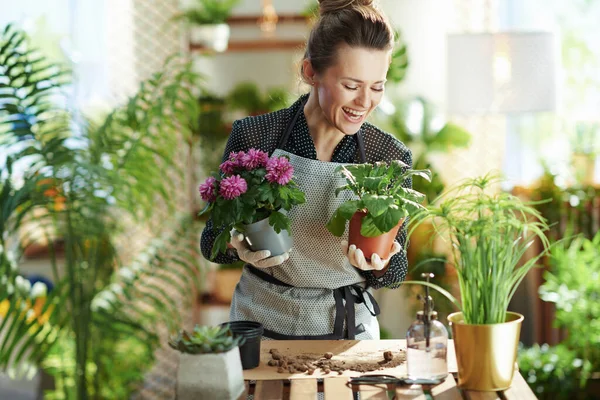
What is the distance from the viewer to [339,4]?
7.18 feet

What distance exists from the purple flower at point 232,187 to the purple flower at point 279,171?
0.19 ft

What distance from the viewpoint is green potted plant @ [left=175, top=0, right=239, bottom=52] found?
511cm

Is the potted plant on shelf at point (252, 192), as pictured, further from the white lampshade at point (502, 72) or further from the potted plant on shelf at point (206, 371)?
the white lampshade at point (502, 72)

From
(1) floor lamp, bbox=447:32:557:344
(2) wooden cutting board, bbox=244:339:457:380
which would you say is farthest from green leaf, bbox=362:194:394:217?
(1) floor lamp, bbox=447:32:557:344

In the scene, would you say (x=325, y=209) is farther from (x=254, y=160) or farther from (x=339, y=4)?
(x=339, y=4)

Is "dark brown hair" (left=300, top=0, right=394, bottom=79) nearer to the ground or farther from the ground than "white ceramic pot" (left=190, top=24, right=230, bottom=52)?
nearer to the ground

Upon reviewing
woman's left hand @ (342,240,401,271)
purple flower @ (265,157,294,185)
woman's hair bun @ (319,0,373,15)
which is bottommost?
woman's left hand @ (342,240,401,271)

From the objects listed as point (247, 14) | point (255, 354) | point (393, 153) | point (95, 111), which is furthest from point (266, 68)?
point (255, 354)

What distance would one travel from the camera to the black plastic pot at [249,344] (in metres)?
1.79

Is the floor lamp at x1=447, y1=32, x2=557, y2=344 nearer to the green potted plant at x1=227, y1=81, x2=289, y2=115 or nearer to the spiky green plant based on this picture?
the green potted plant at x1=227, y1=81, x2=289, y2=115

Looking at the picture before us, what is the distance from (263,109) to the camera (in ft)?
17.7

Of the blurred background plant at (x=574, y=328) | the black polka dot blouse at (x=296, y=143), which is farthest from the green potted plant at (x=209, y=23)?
the black polka dot blouse at (x=296, y=143)

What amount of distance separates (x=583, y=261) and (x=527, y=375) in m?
0.60

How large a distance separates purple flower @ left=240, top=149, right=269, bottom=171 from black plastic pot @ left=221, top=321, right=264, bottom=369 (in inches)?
13.6
